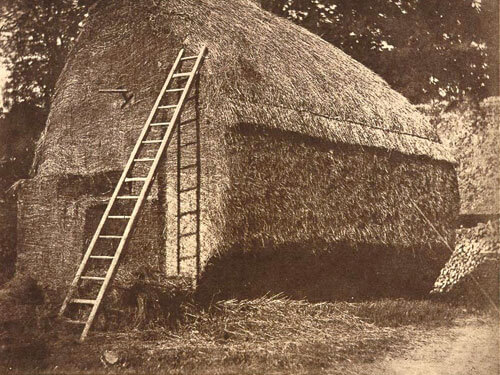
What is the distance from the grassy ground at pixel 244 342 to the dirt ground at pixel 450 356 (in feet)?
0.67

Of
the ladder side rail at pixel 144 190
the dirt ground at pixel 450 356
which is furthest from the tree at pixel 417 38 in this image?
the ladder side rail at pixel 144 190

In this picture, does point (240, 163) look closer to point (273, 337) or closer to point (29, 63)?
point (273, 337)

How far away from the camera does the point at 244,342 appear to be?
7.50 meters

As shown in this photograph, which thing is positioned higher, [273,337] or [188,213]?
[188,213]

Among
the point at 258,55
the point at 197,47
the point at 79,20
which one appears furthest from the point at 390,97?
the point at 79,20

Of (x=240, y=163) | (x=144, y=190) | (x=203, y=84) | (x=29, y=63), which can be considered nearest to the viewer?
(x=144, y=190)

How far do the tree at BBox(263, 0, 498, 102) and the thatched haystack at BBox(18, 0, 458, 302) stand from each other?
153 centimetres

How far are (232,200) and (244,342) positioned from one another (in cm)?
185

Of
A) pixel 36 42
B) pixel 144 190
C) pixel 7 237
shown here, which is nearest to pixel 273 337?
pixel 144 190

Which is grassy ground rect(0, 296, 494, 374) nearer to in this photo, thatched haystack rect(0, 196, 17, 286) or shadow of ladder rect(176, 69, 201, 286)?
shadow of ladder rect(176, 69, 201, 286)

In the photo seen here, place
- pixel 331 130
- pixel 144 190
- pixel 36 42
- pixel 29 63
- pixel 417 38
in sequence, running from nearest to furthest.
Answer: pixel 144 190 < pixel 331 130 < pixel 29 63 < pixel 36 42 < pixel 417 38

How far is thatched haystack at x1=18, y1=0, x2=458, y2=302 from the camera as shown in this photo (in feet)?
28.3

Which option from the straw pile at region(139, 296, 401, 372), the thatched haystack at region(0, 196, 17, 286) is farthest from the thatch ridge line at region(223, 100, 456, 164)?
the thatched haystack at region(0, 196, 17, 286)

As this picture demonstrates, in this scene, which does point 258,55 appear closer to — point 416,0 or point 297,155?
point 297,155
